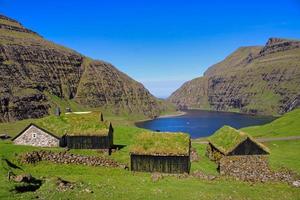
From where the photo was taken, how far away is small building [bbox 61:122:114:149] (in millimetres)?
57156

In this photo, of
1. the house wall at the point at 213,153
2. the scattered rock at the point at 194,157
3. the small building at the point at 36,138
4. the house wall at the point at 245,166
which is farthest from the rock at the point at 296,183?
the small building at the point at 36,138

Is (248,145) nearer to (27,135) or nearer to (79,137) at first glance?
(79,137)

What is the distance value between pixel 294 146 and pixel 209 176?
28317mm

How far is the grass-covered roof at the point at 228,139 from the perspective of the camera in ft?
172

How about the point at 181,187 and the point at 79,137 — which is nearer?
the point at 181,187

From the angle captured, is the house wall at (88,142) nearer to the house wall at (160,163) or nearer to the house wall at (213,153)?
the house wall at (160,163)

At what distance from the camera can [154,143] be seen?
49.9 metres

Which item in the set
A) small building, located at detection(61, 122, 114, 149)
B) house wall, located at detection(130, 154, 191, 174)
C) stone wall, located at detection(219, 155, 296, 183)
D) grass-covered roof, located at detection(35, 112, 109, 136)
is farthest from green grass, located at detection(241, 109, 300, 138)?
grass-covered roof, located at detection(35, 112, 109, 136)

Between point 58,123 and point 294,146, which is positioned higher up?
point 58,123

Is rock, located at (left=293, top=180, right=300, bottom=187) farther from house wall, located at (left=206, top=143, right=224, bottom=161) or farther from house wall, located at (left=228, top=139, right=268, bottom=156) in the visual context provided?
house wall, located at (left=206, top=143, right=224, bottom=161)

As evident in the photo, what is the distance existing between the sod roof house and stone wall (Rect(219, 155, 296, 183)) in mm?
788

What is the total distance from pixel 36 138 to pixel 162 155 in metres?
23.5

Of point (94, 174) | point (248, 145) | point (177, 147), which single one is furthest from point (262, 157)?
point (94, 174)

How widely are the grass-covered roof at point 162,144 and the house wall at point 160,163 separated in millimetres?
621
